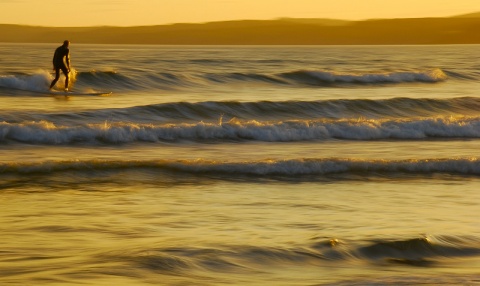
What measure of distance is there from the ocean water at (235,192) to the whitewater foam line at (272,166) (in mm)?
29

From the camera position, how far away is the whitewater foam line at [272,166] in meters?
14.0

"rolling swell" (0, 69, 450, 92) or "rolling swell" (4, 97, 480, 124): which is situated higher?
"rolling swell" (0, 69, 450, 92)

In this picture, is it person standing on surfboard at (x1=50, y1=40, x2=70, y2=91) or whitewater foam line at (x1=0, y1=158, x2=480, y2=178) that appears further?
person standing on surfboard at (x1=50, y1=40, x2=70, y2=91)

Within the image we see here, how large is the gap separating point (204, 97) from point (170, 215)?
16.8 metres

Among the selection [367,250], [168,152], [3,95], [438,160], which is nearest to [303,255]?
[367,250]

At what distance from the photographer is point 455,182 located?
13.8m

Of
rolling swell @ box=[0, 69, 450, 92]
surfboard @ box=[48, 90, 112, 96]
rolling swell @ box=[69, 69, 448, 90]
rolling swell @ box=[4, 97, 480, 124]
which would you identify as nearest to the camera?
rolling swell @ box=[4, 97, 480, 124]

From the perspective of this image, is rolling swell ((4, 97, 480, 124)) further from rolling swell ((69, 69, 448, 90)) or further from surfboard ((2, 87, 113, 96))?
rolling swell ((69, 69, 448, 90))

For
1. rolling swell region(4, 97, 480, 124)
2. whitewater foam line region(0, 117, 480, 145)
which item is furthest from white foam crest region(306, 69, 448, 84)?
whitewater foam line region(0, 117, 480, 145)

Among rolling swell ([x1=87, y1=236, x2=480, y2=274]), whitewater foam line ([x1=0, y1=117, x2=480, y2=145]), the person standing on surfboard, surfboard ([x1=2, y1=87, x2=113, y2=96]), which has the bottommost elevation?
rolling swell ([x1=87, y1=236, x2=480, y2=274])

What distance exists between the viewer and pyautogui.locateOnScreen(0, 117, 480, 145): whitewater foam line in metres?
18.1

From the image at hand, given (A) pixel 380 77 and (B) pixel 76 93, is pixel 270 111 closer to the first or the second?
(B) pixel 76 93

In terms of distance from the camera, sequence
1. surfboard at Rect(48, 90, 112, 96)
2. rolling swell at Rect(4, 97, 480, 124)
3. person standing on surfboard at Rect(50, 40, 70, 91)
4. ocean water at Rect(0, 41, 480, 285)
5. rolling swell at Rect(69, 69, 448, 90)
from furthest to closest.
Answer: rolling swell at Rect(69, 69, 448, 90)
surfboard at Rect(48, 90, 112, 96)
person standing on surfboard at Rect(50, 40, 70, 91)
rolling swell at Rect(4, 97, 480, 124)
ocean water at Rect(0, 41, 480, 285)

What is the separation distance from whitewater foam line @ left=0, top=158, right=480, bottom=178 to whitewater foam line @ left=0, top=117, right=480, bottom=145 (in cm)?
375
